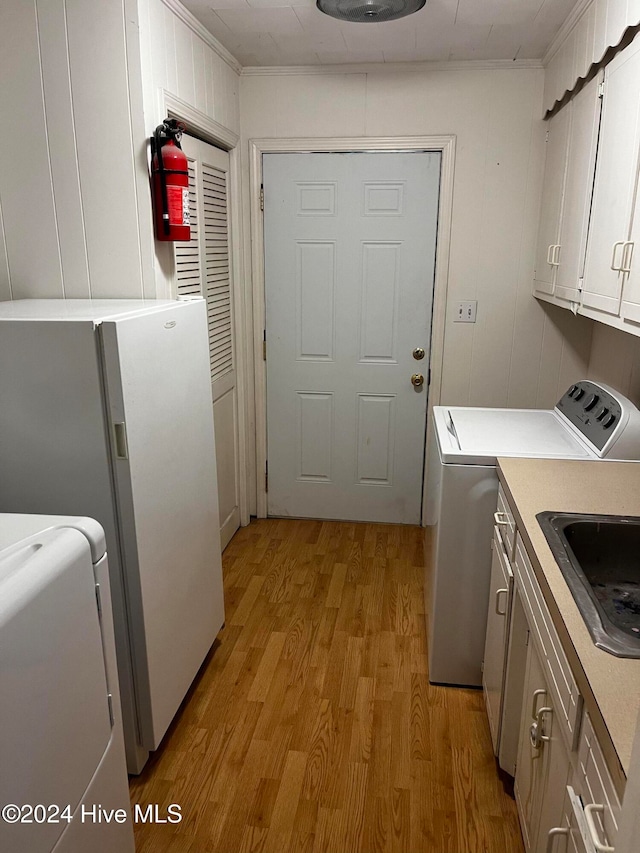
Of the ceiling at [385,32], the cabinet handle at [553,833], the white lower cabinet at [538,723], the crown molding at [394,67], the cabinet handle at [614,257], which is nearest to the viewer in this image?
the white lower cabinet at [538,723]

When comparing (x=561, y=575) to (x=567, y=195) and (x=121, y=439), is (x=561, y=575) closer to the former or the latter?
(x=121, y=439)

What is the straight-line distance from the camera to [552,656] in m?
1.29

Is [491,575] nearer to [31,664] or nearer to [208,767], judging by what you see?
[208,767]

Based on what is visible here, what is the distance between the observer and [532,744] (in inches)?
57.9

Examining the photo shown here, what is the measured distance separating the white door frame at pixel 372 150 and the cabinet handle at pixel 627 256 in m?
1.56

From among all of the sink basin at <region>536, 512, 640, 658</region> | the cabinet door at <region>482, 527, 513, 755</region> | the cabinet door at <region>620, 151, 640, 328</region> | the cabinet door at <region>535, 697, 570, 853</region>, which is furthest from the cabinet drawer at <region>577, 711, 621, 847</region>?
the cabinet door at <region>620, 151, 640, 328</region>

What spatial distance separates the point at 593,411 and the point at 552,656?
1.22m

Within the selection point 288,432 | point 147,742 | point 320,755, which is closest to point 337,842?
point 320,755

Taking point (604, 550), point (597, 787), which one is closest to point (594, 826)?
point (597, 787)

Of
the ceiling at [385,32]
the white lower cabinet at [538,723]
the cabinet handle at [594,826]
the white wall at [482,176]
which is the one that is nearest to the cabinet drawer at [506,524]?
the white lower cabinet at [538,723]

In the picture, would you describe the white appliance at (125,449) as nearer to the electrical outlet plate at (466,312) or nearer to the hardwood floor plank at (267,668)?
the hardwood floor plank at (267,668)

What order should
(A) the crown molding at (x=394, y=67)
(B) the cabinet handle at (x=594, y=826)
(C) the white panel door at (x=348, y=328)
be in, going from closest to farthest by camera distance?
1. (B) the cabinet handle at (x=594, y=826)
2. (A) the crown molding at (x=394, y=67)
3. (C) the white panel door at (x=348, y=328)

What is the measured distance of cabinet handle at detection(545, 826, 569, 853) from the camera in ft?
3.65

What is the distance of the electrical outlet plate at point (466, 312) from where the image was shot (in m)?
3.29
